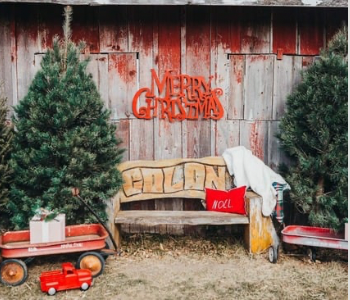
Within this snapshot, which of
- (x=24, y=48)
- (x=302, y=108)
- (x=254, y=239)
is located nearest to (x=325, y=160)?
(x=302, y=108)

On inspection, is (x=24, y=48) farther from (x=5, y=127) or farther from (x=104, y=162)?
(x=104, y=162)

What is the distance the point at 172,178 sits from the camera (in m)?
6.30

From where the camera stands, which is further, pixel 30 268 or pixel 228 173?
pixel 228 173

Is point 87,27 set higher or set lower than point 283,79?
higher

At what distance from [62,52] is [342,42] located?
128 inches

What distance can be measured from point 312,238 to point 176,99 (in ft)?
8.02

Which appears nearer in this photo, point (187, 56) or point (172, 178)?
point (172, 178)

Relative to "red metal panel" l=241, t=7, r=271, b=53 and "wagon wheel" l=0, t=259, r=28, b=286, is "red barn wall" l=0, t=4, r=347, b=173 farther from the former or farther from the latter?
"wagon wheel" l=0, t=259, r=28, b=286

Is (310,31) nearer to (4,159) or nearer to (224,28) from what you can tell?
(224,28)

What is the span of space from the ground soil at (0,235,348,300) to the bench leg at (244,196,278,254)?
0.42ft

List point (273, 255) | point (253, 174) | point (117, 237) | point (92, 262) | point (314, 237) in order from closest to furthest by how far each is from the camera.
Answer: point (92, 262)
point (314, 237)
point (273, 255)
point (117, 237)
point (253, 174)

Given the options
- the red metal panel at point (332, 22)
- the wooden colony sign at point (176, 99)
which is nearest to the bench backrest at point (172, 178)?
the wooden colony sign at point (176, 99)

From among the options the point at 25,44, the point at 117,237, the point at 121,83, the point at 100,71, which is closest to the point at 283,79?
the point at 121,83

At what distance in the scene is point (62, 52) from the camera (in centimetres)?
566
